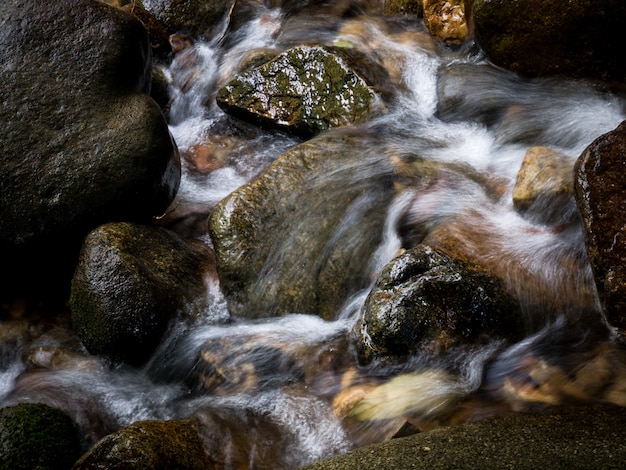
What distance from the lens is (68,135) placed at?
4.93 m

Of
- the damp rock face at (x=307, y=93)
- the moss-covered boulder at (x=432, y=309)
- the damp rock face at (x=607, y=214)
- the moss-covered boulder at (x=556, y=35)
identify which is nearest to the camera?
the damp rock face at (x=607, y=214)

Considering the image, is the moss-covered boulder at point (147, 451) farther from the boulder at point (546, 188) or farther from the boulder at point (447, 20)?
the boulder at point (447, 20)

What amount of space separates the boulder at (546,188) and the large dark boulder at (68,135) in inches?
118

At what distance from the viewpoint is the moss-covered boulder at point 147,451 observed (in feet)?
10.6

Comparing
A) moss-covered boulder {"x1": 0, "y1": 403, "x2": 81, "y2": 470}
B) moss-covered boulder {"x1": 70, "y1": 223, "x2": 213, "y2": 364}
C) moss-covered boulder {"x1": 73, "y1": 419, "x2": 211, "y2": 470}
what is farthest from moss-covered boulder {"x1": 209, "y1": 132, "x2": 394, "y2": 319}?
moss-covered boulder {"x1": 0, "y1": 403, "x2": 81, "y2": 470}

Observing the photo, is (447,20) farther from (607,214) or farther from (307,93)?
(607,214)

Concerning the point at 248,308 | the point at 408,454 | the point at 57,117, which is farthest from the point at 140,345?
the point at 408,454

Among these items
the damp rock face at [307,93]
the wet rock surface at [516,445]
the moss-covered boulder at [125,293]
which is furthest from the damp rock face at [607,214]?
the moss-covered boulder at [125,293]

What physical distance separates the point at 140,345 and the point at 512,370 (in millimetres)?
2613

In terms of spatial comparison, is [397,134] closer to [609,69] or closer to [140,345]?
[609,69]

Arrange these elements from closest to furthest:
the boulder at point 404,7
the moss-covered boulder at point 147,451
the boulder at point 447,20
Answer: the moss-covered boulder at point 147,451 → the boulder at point 447,20 → the boulder at point 404,7

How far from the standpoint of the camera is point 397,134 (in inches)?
231

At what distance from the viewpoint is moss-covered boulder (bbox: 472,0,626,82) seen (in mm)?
5363

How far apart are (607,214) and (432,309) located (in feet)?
3.97
